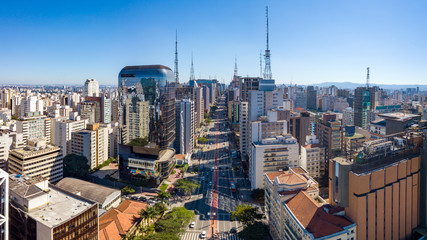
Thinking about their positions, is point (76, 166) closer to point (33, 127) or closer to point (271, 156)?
point (33, 127)

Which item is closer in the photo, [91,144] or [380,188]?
[380,188]

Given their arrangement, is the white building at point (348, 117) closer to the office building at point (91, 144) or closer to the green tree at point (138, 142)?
the green tree at point (138, 142)

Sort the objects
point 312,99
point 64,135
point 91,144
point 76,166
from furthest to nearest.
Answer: point 312,99 → point 64,135 → point 91,144 → point 76,166

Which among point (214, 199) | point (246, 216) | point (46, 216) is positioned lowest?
point (214, 199)

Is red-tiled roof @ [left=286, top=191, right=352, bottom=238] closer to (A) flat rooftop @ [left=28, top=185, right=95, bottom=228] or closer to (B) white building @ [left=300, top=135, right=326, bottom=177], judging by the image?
(B) white building @ [left=300, top=135, right=326, bottom=177]

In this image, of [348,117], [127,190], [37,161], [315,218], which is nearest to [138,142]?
[127,190]

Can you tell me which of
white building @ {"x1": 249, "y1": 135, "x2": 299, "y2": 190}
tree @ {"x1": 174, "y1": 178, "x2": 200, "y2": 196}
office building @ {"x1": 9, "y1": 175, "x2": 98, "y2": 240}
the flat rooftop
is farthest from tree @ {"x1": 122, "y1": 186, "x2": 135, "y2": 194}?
white building @ {"x1": 249, "y1": 135, "x2": 299, "y2": 190}

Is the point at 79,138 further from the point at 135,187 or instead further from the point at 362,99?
the point at 362,99
